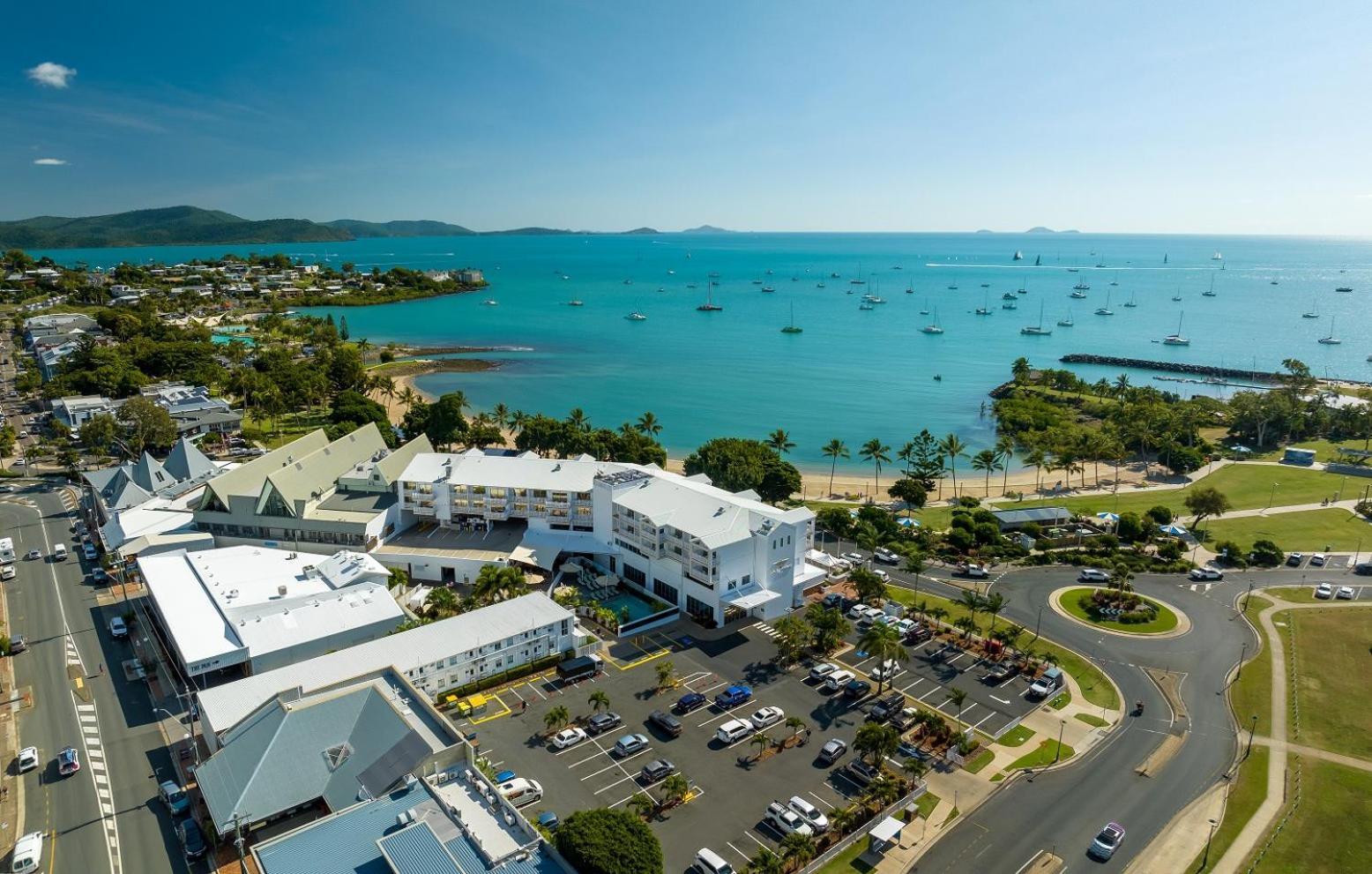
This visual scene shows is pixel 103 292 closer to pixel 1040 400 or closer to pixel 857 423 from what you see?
pixel 857 423

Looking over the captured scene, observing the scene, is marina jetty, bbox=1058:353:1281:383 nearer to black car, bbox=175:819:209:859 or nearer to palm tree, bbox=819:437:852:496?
palm tree, bbox=819:437:852:496

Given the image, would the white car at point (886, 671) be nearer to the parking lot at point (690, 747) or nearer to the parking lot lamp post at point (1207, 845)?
the parking lot at point (690, 747)

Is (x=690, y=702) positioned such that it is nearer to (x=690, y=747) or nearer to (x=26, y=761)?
(x=690, y=747)

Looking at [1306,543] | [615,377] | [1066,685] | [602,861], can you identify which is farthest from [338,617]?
[615,377]

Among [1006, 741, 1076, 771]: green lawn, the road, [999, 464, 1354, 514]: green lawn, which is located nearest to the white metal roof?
the road

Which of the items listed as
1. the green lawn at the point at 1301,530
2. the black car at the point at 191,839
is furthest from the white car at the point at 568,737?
the green lawn at the point at 1301,530

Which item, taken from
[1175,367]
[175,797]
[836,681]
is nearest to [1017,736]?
[836,681]
